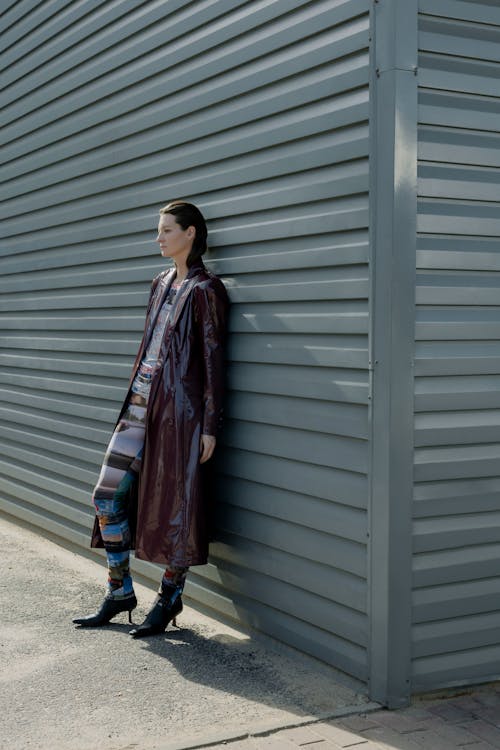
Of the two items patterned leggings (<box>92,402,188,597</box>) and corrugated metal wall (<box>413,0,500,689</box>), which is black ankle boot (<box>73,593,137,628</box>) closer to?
patterned leggings (<box>92,402,188,597</box>)

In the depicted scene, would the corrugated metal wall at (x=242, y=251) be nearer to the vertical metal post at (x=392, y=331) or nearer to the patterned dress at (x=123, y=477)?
the vertical metal post at (x=392, y=331)

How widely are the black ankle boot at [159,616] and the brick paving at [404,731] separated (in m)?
1.25

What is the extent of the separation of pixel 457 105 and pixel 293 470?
5.45ft

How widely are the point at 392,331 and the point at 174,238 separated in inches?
57.1

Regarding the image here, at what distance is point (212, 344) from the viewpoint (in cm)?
465

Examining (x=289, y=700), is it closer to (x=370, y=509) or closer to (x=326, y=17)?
(x=370, y=509)

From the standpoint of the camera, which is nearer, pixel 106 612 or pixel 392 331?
pixel 392 331

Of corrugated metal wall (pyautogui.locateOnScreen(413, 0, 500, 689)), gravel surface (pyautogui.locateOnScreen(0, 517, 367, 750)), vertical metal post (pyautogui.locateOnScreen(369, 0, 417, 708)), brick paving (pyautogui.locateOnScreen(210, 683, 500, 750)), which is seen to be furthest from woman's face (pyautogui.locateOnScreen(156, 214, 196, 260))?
brick paving (pyautogui.locateOnScreen(210, 683, 500, 750))

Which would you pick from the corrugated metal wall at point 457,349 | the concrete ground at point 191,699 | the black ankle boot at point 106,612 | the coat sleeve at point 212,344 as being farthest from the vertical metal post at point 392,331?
the black ankle boot at point 106,612

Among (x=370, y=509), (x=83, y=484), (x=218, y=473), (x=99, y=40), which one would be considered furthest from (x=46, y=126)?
(x=370, y=509)

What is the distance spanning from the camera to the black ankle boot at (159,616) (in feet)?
15.4

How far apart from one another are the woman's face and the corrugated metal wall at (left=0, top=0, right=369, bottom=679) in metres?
0.17

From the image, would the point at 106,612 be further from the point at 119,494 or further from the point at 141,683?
the point at 141,683

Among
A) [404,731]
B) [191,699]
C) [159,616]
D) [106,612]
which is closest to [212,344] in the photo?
[159,616]
